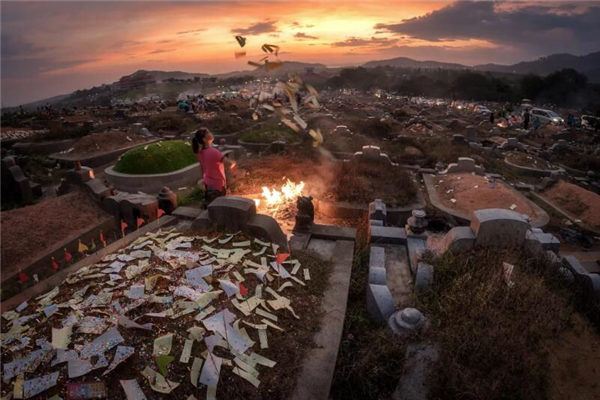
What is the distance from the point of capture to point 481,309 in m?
4.75

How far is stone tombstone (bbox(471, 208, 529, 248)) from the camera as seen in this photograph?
6242 millimetres

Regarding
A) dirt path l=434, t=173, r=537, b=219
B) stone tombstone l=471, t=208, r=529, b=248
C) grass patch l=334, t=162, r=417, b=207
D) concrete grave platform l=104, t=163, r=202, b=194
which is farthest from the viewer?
concrete grave platform l=104, t=163, r=202, b=194

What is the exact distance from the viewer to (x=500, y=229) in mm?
6297

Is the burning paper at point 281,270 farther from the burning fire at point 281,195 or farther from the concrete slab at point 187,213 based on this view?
the burning fire at point 281,195

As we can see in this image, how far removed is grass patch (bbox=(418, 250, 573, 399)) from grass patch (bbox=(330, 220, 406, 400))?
524 mm

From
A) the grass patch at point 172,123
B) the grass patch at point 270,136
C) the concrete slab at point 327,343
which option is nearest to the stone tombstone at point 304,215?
the concrete slab at point 327,343

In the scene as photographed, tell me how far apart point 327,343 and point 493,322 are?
2.29m

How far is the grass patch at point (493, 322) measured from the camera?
3881 mm

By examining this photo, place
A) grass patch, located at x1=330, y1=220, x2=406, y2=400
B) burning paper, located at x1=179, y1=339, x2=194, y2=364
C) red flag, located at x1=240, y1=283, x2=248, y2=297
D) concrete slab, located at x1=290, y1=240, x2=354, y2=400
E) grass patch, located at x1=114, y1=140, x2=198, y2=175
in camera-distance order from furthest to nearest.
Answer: grass patch, located at x1=114, y1=140, x2=198, y2=175 < red flag, located at x1=240, y1=283, x2=248, y2=297 < grass patch, located at x1=330, y1=220, x2=406, y2=400 < burning paper, located at x1=179, y1=339, x2=194, y2=364 < concrete slab, located at x1=290, y1=240, x2=354, y2=400

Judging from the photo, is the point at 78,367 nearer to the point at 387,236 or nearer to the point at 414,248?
the point at 387,236

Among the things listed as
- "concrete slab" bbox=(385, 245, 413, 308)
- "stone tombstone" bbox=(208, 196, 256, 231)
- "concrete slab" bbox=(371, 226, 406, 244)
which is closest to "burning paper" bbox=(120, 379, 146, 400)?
→ "stone tombstone" bbox=(208, 196, 256, 231)

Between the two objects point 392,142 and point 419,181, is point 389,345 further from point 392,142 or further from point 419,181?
point 392,142

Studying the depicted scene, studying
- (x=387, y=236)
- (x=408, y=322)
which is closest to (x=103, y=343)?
(x=408, y=322)

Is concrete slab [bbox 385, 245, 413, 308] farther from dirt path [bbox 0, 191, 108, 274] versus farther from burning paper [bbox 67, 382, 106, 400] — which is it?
dirt path [bbox 0, 191, 108, 274]
